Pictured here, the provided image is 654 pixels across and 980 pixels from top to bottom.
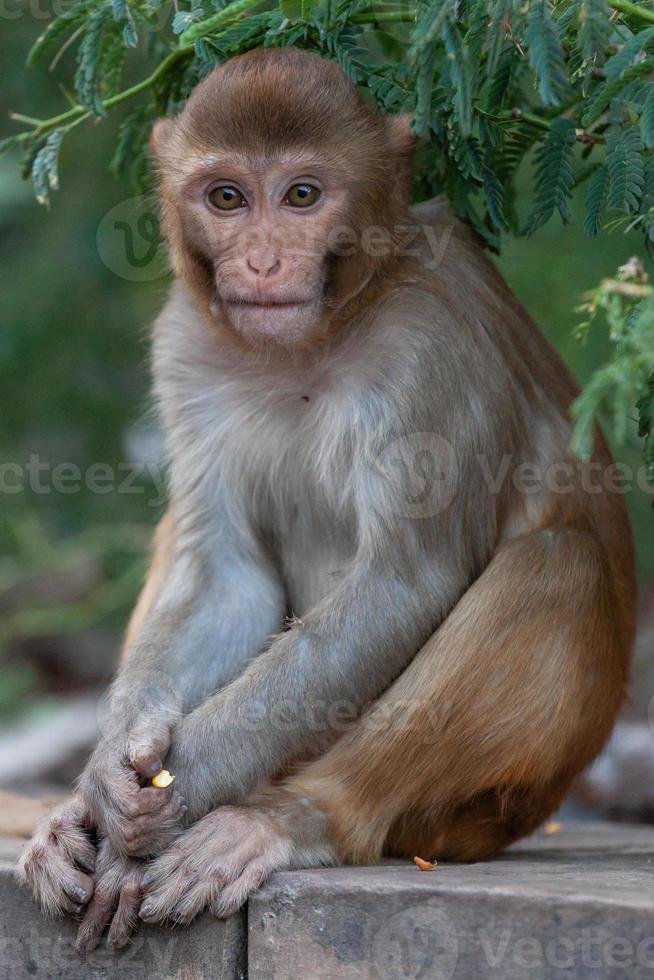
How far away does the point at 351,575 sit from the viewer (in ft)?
15.8

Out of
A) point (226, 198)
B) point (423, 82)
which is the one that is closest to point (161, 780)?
Answer: point (226, 198)

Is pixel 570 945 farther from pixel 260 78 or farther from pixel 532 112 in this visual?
pixel 532 112

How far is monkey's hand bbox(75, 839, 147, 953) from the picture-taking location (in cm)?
436

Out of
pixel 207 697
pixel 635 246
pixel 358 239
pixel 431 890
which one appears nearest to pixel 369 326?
pixel 358 239

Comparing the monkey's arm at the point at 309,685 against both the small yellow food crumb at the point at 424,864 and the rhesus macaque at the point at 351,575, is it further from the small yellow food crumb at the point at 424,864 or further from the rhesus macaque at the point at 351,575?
the small yellow food crumb at the point at 424,864

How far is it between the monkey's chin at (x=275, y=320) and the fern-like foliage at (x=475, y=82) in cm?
73

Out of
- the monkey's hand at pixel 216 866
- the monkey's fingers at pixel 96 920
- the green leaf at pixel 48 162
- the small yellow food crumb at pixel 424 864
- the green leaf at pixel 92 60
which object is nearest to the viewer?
the monkey's hand at pixel 216 866

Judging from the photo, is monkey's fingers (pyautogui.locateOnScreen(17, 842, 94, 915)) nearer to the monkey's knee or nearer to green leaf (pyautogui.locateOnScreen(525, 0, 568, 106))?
the monkey's knee

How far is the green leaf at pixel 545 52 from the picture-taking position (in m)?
3.87

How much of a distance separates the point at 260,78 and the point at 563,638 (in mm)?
2245

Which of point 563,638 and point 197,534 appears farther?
point 197,534

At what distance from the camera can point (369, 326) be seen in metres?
5.04

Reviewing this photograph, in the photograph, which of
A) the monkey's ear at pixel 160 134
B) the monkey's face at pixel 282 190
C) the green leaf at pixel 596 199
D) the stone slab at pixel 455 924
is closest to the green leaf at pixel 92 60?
the monkey's ear at pixel 160 134

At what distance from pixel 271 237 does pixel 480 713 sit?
71.0 inches
